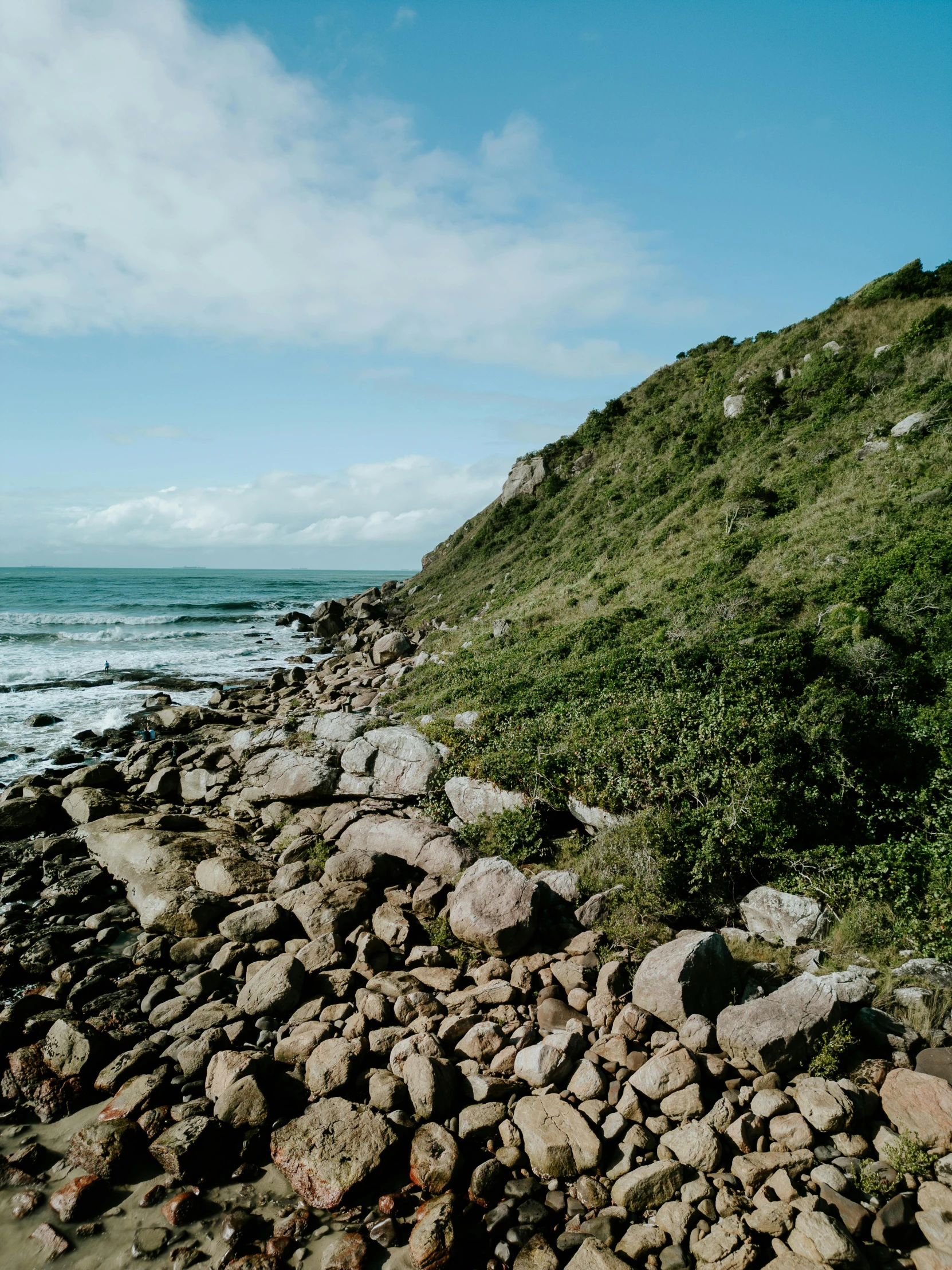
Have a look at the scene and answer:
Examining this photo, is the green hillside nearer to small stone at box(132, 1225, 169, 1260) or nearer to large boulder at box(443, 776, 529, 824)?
large boulder at box(443, 776, 529, 824)

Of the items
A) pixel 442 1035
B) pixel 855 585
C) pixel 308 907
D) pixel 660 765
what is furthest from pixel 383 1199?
pixel 855 585

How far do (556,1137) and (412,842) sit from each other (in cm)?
613

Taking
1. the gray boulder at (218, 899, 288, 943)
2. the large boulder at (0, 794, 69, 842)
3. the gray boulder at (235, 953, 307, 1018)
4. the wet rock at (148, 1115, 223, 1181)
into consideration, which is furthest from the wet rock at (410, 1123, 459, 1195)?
the large boulder at (0, 794, 69, 842)

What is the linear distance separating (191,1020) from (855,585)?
16.8 metres

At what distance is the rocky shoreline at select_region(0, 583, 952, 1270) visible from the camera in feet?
17.3

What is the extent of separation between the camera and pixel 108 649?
137 ft

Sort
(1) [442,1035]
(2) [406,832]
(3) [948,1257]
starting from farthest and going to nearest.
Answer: (2) [406,832]
(1) [442,1035]
(3) [948,1257]

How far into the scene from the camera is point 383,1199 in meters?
5.73

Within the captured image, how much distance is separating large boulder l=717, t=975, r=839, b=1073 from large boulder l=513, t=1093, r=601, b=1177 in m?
1.81

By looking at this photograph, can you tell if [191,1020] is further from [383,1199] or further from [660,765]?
[660,765]

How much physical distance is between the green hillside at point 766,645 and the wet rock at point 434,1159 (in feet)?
13.7

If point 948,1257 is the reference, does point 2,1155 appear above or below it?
below

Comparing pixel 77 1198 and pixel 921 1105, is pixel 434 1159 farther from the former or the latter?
pixel 921 1105

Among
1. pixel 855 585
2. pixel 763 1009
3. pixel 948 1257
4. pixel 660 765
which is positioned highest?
pixel 855 585
